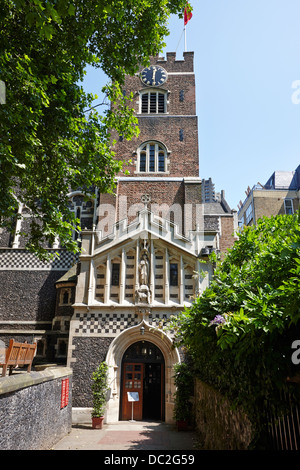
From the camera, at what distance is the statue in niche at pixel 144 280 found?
14.1m

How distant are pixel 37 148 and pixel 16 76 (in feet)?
6.22

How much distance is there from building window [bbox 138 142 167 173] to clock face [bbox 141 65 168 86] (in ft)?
18.9

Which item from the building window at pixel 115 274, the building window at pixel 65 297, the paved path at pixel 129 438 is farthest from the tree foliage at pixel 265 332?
the building window at pixel 65 297

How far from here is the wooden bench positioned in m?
6.68

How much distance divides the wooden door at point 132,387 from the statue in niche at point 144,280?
9.79 ft

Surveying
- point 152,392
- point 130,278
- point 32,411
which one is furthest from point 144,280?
point 32,411

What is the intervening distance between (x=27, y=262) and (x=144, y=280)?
851cm

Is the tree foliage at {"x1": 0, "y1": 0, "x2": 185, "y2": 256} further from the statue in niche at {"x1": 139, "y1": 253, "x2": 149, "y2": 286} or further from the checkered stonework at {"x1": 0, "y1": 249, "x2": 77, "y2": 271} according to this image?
the checkered stonework at {"x1": 0, "y1": 249, "x2": 77, "y2": 271}

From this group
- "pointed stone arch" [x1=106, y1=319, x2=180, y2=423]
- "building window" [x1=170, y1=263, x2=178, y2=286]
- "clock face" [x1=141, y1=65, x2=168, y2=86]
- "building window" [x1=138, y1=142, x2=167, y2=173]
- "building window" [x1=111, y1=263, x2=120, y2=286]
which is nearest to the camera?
"pointed stone arch" [x1=106, y1=319, x2=180, y2=423]

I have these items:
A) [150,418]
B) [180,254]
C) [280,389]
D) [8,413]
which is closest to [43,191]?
[8,413]

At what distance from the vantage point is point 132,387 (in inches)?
553

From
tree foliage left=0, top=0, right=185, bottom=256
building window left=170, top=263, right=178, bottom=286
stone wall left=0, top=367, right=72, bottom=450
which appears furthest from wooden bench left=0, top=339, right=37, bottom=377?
building window left=170, top=263, right=178, bottom=286

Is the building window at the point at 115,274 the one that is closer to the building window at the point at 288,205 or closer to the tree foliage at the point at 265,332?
the tree foliage at the point at 265,332
